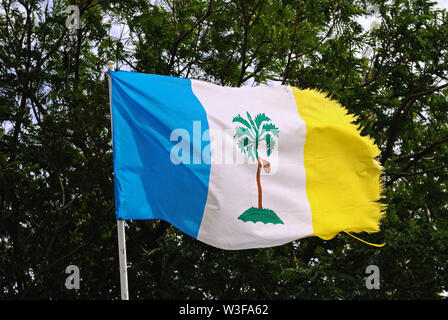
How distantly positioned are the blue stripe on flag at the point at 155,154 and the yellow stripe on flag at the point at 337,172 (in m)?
1.10

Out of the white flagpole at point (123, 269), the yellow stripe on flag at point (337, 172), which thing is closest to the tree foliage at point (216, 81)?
the yellow stripe on flag at point (337, 172)

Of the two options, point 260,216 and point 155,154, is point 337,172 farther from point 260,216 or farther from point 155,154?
point 155,154

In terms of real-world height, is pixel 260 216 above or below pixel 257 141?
below

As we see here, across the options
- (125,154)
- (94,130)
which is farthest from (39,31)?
(125,154)

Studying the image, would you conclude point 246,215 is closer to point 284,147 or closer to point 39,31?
point 284,147

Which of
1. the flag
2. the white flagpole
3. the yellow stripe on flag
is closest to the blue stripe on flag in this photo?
the flag

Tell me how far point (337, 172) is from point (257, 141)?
0.85m

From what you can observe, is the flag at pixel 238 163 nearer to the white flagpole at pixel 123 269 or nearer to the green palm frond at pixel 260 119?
the green palm frond at pixel 260 119

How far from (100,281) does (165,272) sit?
118 cm

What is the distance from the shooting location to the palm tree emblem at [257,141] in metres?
5.48

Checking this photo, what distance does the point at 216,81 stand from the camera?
974 cm

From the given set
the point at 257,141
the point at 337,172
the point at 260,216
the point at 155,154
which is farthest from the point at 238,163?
the point at 337,172
